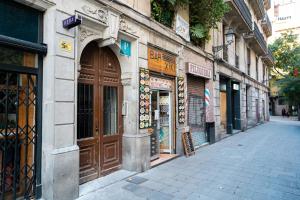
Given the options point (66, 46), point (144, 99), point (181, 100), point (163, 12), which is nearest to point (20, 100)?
point (66, 46)

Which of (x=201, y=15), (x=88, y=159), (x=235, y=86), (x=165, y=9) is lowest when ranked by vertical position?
(x=88, y=159)

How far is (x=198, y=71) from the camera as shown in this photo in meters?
9.41

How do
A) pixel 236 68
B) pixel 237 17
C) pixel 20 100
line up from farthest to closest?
1. pixel 236 68
2. pixel 237 17
3. pixel 20 100

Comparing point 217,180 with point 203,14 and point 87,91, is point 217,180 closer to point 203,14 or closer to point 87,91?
point 87,91

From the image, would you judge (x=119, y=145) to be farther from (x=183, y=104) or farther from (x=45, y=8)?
(x=45, y=8)

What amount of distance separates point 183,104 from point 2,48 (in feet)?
19.7

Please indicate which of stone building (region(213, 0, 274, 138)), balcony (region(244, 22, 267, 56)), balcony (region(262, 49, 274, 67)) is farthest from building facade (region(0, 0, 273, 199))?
balcony (region(262, 49, 274, 67))

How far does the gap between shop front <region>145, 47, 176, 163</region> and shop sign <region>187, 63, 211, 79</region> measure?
42.2 inches

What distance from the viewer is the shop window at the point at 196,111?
30.8 feet

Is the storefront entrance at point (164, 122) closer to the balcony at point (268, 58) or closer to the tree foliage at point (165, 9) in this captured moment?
the tree foliage at point (165, 9)

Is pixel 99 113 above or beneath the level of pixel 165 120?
above

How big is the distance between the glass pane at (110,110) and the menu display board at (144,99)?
696 mm

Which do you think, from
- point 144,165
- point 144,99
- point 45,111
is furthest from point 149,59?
point 45,111

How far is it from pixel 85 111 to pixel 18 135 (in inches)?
62.5
